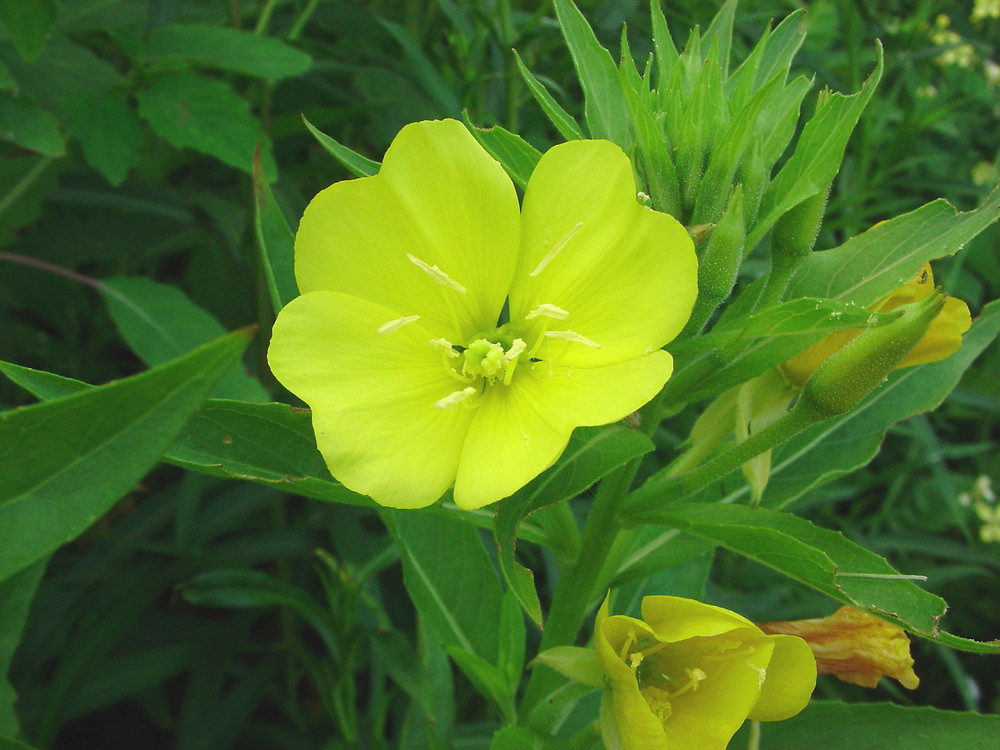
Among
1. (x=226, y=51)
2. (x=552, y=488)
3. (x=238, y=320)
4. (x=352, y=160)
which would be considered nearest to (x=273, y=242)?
(x=352, y=160)

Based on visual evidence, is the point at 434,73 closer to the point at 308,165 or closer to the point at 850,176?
the point at 308,165

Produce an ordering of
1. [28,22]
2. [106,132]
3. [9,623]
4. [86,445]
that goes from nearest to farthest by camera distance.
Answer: [86,445]
[9,623]
[28,22]
[106,132]

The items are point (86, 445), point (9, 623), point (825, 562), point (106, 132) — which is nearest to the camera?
point (86, 445)

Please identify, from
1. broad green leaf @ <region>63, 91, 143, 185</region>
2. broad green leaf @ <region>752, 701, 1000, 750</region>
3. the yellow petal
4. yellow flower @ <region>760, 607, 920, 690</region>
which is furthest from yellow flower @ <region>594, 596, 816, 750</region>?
broad green leaf @ <region>63, 91, 143, 185</region>

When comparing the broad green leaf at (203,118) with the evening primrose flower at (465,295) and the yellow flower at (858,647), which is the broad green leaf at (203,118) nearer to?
the evening primrose flower at (465,295)

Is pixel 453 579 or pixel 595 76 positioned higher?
pixel 595 76

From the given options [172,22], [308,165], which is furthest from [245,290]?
[172,22]

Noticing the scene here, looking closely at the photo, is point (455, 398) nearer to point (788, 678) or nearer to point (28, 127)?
point (788, 678)
